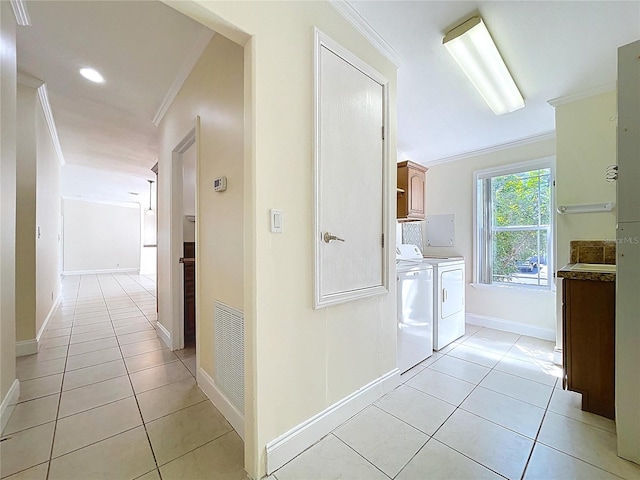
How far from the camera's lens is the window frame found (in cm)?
311

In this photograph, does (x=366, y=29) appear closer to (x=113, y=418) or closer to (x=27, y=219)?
(x=113, y=418)

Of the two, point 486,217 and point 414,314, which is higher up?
point 486,217

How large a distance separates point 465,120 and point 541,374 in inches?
99.9

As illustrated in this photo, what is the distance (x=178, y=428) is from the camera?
1551 millimetres

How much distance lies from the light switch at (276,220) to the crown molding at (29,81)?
301 cm

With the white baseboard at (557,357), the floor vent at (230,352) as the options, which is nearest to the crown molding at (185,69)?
the floor vent at (230,352)

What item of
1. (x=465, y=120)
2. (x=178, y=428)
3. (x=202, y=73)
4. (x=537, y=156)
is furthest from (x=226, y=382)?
(x=537, y=156)

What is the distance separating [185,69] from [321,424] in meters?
2.87

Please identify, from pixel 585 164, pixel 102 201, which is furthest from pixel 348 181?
pixel 102 201

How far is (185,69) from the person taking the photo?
2244 millimetres

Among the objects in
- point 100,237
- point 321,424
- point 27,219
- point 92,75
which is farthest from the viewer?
point 100,237

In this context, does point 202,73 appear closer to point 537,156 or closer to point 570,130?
point 570,130

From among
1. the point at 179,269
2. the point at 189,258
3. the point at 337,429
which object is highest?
the point at 189,258

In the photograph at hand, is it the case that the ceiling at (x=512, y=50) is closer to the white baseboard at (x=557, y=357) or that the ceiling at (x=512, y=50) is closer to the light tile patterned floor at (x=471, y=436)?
the white baseboard at (x=557, y=357)
